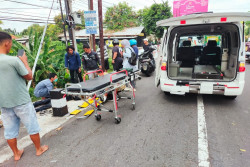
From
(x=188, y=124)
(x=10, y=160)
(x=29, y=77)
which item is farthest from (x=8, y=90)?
(x=188, y=124)

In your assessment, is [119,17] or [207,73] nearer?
[207,73]

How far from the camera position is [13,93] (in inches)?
97.7

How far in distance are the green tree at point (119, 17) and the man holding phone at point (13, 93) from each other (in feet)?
91.2

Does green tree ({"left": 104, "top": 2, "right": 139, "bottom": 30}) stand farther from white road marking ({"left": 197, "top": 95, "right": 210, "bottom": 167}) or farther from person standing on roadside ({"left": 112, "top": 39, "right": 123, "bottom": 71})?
white road marking ({"left": 197, "top": 95, "right": 210, "bottom": 167})

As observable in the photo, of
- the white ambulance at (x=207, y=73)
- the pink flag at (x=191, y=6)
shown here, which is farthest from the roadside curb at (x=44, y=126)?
the pink flag at (x=191, y=6)

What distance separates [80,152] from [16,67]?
5.28ft

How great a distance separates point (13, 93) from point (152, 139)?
2320 millimetres

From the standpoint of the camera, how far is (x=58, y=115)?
444 centimetres

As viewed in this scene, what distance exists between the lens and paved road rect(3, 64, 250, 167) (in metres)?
2.57

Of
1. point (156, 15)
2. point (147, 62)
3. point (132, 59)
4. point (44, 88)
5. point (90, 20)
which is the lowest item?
point (44, 88)

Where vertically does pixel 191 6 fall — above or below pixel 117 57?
above

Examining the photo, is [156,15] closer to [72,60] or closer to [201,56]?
[201,56]

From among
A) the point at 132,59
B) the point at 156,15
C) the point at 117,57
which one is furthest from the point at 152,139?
the point at 156,15

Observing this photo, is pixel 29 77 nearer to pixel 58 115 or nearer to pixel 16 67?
pixel 16 67
